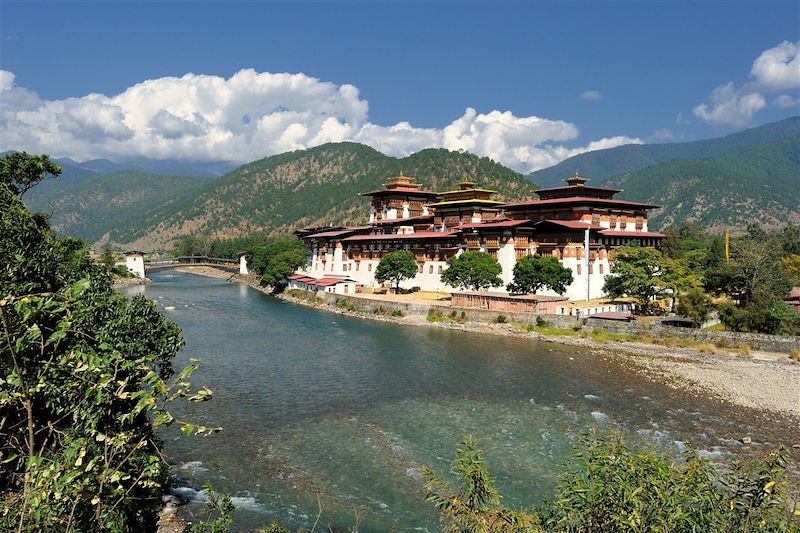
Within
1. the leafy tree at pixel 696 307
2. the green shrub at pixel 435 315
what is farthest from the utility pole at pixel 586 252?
the green shrub at pixel 435 315

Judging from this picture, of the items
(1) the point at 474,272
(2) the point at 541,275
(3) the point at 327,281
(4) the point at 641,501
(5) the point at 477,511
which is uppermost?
(1) the point at 474,272

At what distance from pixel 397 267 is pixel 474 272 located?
12035 mm

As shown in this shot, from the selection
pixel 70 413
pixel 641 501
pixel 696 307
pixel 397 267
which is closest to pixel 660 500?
pixel 641 501

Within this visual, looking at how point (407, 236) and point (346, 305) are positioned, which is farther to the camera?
point (407, 236)

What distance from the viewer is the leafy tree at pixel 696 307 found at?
44781 millimetres

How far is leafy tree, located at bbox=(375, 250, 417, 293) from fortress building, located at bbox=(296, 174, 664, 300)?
2.99 meters

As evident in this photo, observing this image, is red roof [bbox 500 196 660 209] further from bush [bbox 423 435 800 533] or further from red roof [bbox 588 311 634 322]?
bush [bbox 423 435 800 533]

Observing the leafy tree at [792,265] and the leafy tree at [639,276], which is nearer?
the leafy tree at [639,276]

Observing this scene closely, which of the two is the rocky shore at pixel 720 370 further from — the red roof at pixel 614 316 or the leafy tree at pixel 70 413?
the leafy tree at pixel 70 413

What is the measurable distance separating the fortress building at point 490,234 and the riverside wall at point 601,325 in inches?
356

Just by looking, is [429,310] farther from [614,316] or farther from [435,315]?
[614,316]

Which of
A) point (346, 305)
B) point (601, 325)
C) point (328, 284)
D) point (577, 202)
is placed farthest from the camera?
point (328, 284)

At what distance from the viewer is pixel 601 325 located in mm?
46031

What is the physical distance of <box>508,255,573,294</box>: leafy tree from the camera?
Result: 54906 mm
